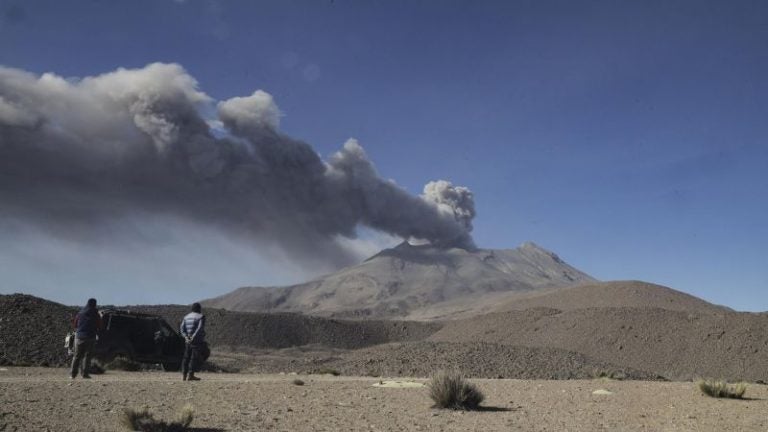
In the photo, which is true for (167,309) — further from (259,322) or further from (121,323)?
(121,323)

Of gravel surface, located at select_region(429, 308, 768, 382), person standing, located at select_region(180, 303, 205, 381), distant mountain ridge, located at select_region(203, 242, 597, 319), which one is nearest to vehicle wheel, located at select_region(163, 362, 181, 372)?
person standing, located at select_region(180, 303, 205, 381)

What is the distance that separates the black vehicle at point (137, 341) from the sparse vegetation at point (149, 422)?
12310mm

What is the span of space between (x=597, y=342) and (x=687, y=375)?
7.76 metres

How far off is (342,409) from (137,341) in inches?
447

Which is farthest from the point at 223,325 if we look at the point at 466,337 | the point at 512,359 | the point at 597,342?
the point at 512,359

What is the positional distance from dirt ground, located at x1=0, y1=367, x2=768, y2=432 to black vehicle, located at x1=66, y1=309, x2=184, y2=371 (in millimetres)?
6480

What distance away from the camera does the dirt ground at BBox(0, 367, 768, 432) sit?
8531 mm

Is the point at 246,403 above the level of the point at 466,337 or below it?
below

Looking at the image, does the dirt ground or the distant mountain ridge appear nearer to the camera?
the dirt ground

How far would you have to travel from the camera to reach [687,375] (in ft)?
104

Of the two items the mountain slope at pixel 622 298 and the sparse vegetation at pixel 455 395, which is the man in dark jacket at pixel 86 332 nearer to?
the sparse vegetation at pixel 455 395

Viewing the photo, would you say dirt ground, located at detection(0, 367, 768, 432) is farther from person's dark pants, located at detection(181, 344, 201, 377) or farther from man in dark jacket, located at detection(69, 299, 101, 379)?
man in dark jacket, located at detection(69, 299, 101, 379)

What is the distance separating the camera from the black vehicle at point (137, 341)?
19094mm

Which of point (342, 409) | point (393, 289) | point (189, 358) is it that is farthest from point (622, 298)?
point (393, 289)
